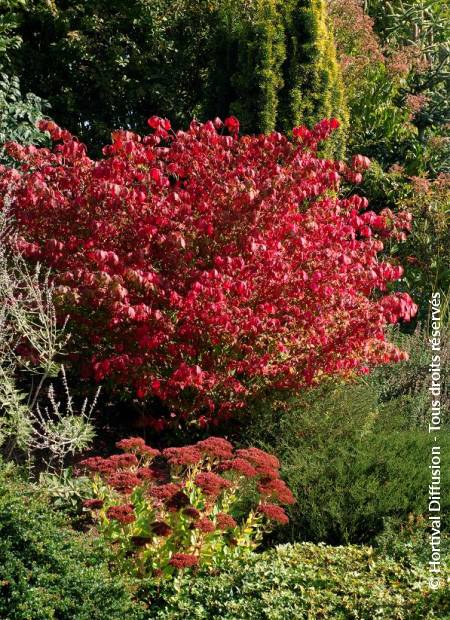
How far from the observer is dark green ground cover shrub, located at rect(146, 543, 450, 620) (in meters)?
3.96

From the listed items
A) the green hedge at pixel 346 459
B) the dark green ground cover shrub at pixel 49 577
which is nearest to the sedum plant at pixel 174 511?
the dark green ground cover shrub at pixel 49 577

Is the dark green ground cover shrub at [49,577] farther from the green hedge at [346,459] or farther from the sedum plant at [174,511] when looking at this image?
the green hedge at [346,459]

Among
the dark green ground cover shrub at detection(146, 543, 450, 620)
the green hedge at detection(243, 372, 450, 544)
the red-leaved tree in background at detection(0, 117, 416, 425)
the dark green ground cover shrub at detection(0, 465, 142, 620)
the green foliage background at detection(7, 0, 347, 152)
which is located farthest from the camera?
the green foliage background at detection(7, 0, 347, 152)

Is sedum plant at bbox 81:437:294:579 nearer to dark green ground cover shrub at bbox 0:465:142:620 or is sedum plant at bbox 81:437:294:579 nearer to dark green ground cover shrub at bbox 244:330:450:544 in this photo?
dark green ground cover shrub at bbox 0:465:142:620

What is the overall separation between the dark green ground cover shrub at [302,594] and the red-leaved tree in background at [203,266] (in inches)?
80.5

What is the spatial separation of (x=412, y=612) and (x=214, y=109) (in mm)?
8153

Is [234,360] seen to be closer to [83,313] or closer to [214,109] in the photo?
[83,313]

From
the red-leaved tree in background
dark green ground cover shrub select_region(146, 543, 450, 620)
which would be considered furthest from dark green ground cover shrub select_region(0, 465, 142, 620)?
Result: the red-leaved tree in background

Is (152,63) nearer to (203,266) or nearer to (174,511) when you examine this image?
(203,266)

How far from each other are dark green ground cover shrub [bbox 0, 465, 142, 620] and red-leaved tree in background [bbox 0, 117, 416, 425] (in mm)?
2071

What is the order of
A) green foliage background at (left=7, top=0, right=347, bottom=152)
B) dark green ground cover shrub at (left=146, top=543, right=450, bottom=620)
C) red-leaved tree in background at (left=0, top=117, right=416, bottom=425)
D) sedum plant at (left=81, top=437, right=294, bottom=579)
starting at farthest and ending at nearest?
green foliage background at (left=7, top=0, right=347, bottom=152), red-leaved tree in background at (left=0, top=117, right=416, bottom=425), sedum plant at (left=81, top=437, right=294, bottom=579), dark green ground cover shrub at (left=146, top=543, right=450, bottom=620)

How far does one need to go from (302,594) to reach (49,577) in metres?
1.13

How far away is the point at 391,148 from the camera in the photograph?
502 inches

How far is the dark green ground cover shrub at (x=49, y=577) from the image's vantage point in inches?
145
